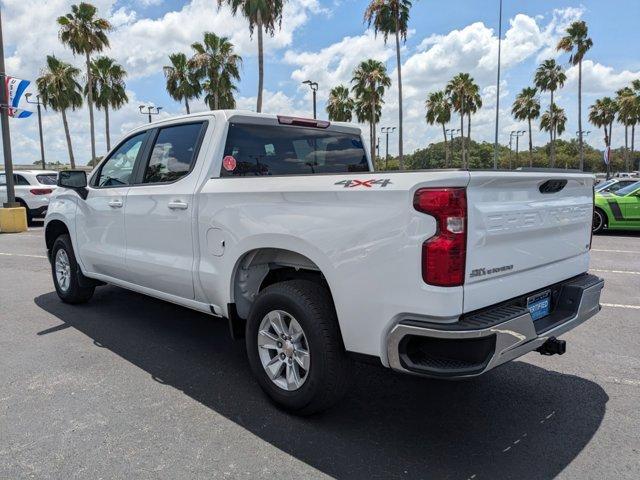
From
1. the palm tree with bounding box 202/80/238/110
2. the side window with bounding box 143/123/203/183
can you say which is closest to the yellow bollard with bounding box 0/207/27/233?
the side window with bounding box 143/123/203/183

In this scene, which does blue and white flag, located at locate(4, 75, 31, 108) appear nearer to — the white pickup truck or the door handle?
the white pickup truck

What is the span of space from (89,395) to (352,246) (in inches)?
88.7

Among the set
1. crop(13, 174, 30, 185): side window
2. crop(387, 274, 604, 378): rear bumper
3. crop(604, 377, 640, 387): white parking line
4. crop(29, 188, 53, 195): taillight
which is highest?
crop(13, 174, 30, 185): side window

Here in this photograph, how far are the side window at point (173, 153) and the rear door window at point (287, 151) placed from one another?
340 millimetres

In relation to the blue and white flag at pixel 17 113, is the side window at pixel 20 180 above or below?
below

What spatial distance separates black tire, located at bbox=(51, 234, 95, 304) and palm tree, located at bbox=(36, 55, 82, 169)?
33884mm

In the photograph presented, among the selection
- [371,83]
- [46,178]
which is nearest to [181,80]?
[371,83]

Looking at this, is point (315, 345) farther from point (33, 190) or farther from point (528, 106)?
point (528, 106)

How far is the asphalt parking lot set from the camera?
9.00ft

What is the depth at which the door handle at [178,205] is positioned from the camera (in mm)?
3871

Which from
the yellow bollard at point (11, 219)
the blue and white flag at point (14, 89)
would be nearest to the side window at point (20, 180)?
the yellow bollard at point (11, 219)

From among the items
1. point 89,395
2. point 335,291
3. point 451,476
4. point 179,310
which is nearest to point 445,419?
point 451,476

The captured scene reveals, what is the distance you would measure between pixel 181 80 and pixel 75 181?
118ft

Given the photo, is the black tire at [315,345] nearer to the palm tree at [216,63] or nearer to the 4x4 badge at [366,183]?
the 4x4 badge at [366,183]
